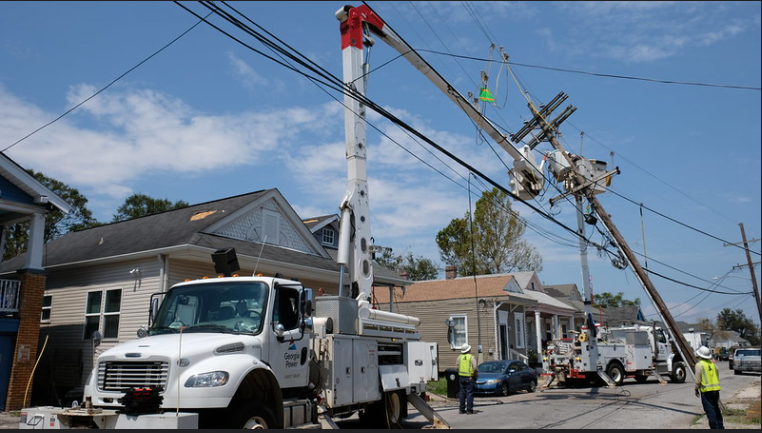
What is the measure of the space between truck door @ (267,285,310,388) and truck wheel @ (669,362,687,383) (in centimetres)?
2458

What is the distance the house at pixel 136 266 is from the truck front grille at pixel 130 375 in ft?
25.0

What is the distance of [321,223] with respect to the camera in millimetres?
24953

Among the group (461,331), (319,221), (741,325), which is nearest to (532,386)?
(461,331)

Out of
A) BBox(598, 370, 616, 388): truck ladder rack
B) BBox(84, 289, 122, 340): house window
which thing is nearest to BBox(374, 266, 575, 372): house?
BBox(598, 370, 616, 388): truck ladder rack

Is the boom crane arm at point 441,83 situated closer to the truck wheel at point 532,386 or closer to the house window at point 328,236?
the truck wheel at point 532,386

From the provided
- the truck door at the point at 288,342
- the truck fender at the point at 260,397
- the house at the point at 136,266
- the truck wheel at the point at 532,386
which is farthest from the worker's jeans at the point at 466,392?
the truck wheel at the point at 532,386

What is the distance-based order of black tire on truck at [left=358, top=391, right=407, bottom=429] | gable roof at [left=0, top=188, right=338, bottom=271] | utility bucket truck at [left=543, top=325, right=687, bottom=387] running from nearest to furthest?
black tire on truck at [left=358, top=391, right=407, bottom=429] → gable roof at [left=0, top=188, right=338, bottom=271] → utility bucket truck at [left=543, top=325, right=687, bottom=387]

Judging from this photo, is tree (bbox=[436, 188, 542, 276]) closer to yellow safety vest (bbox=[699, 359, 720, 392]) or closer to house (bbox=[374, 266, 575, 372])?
house (bbox=[374, 266, 575, 372])

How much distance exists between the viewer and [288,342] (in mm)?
8328

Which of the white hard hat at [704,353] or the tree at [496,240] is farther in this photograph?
the tree at [496,240]

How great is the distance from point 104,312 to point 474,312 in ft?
60.5

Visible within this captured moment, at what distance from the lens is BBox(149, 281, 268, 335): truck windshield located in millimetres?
7961

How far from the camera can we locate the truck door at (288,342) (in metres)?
8.09

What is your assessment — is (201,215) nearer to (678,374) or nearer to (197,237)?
(197,237)
